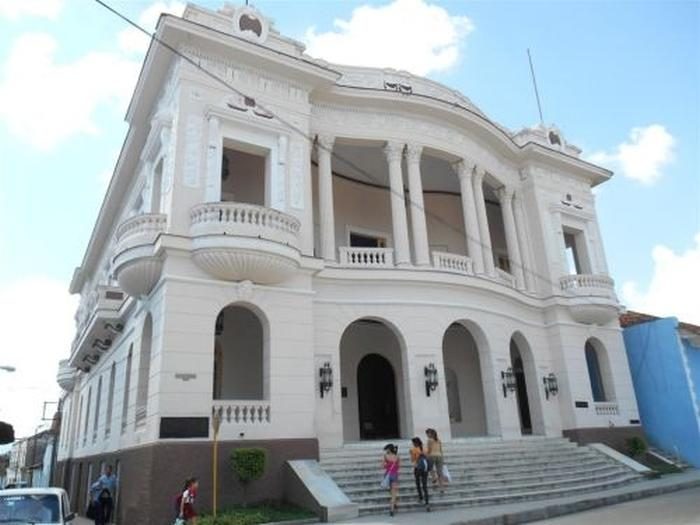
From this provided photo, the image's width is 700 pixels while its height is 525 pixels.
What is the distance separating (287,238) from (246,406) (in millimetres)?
4231

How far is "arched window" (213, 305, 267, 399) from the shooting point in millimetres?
17078

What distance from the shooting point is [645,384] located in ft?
76.5

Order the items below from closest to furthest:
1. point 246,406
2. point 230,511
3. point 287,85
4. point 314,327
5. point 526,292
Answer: point 230,511 < point 246,406 < point 314,327 < point 287,85 < point 526,292

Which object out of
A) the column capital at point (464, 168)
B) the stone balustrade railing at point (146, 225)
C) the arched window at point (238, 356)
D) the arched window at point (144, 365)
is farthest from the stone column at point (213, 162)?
the column capital at point (464, 168)

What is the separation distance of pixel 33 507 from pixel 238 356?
29.9 ft

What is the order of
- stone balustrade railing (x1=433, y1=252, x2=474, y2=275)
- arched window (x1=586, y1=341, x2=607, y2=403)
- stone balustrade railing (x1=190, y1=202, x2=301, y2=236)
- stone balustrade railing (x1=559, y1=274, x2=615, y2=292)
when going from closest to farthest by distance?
stone balustrade railing (x1=190, y1=202, x2=301, y2=236) → stone balustrade railing (x1=433, y1=252, x2=474, y2=275) → stone balustrade railing (x1=559, y1=274, x2=615, y2=292) → arched window (x1=586, y1=341, x2=607, y2=403)

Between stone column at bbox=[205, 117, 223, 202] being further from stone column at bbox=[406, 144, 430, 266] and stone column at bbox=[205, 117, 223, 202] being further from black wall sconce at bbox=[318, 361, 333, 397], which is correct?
stone column at bbox=[406, 144, 430, 266]

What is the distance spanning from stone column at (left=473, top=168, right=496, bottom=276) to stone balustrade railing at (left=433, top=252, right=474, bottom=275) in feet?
2.98

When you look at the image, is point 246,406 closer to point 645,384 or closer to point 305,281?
point 305,281

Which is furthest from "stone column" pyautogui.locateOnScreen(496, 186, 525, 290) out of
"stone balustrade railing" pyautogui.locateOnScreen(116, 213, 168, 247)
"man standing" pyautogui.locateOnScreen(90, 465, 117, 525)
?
"man standing" pyautogui.locateOnScreen(90, 465, 117, 525)

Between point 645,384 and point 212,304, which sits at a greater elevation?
point 212,304

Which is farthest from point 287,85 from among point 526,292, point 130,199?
point 526,292

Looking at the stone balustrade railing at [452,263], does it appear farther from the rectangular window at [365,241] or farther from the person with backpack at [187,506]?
the person with backpack at [187,506]

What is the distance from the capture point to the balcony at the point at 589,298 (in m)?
21.5
